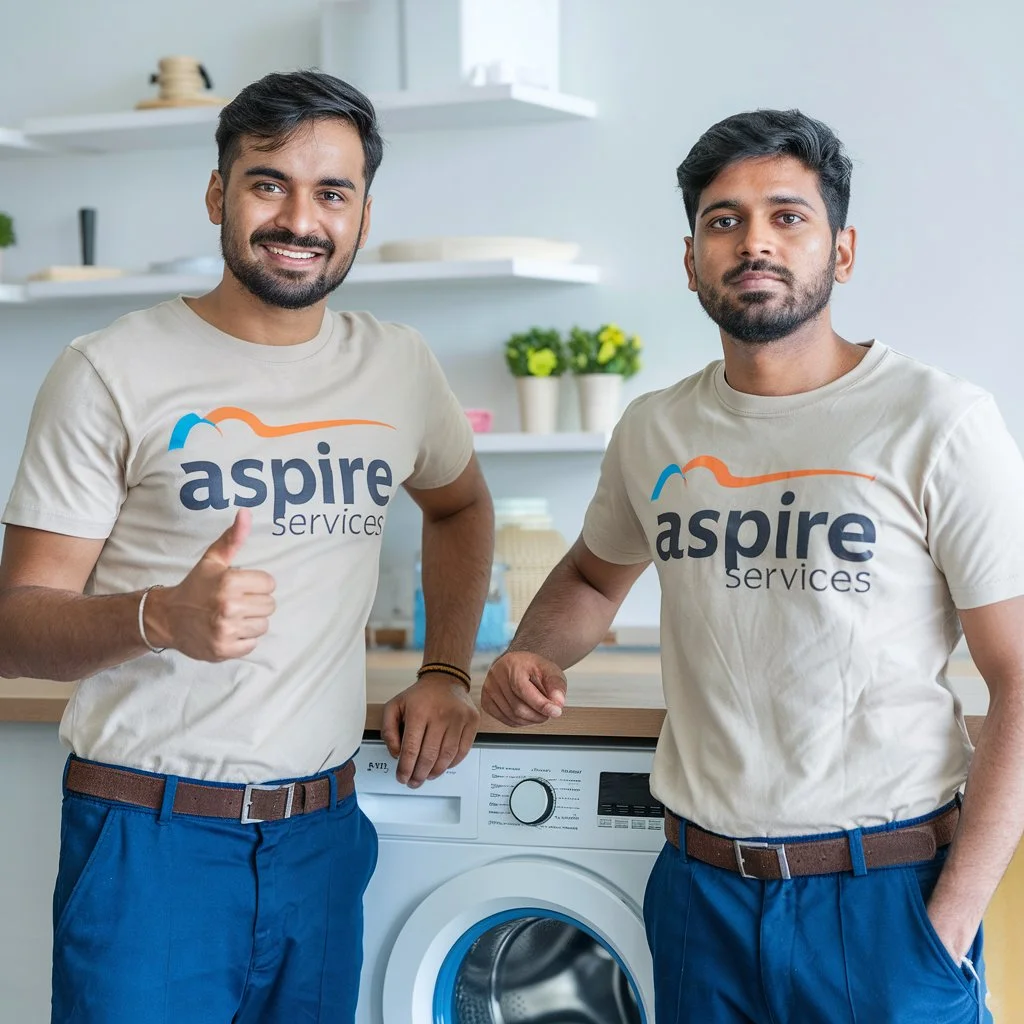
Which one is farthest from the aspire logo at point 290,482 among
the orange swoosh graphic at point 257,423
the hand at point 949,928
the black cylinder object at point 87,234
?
the black cylinder object at point 87,234

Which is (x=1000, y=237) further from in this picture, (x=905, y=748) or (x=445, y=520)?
(x=905, y=748)

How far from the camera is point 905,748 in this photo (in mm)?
1374

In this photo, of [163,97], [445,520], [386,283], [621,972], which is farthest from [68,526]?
[163,97]

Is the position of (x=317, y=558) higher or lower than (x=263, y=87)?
lower

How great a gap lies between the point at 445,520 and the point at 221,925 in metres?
0.67

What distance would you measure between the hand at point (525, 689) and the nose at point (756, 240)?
0.52 meters

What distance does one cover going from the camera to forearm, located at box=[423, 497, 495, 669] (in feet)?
6.15

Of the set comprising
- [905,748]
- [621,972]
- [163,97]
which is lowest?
[621,972]

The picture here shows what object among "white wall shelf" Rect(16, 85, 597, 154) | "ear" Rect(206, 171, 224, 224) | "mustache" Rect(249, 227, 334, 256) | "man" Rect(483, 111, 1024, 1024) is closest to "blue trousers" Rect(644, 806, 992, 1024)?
"man" Rect(483, 111, 1024, 1024)

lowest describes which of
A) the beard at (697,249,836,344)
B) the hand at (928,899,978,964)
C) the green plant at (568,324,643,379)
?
the hand at (928,899,978,964)

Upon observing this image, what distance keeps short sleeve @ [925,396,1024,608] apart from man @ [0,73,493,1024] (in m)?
0.67

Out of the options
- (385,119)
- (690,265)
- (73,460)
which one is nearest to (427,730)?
(73,460)

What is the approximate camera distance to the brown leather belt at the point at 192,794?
1.52 m

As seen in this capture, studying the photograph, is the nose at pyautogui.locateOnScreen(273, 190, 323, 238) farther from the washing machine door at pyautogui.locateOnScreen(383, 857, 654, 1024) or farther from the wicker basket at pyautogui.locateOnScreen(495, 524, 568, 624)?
the wicker basket at pyautogui.locateOnScreen(495, 524, 568, 624)
